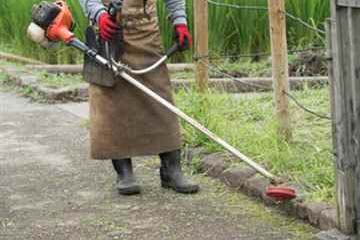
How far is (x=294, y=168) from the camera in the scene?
5.22m

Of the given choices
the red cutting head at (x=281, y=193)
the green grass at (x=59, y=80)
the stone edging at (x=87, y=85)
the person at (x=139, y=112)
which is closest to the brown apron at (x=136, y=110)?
the person at (x=139, y=112)

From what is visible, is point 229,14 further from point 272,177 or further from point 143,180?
point 272,177

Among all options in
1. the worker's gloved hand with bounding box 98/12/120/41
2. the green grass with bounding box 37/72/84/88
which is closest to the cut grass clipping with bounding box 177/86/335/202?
the worker's gloved hand with bounding box 98/12/120/41

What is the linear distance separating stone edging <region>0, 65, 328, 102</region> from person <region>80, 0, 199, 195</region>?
1454 millimetres

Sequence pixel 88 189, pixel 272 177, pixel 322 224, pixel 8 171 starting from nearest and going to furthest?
1. pixel 322 224
2. pixel 272 177
3. pixel 88 189
4. pixel 8 171

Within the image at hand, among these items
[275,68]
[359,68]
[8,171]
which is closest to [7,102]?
[8,171]

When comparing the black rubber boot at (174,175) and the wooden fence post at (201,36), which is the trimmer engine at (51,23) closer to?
the black rubber boot at (174,175)

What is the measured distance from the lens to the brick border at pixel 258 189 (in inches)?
177


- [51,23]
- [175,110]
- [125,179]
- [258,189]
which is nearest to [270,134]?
[258,189]

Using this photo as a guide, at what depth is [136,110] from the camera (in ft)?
17.6

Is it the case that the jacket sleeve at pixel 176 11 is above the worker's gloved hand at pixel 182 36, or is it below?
above

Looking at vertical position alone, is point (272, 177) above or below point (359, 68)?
below

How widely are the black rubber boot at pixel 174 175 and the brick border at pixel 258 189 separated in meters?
0.24

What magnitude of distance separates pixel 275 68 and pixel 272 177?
2.85ft
